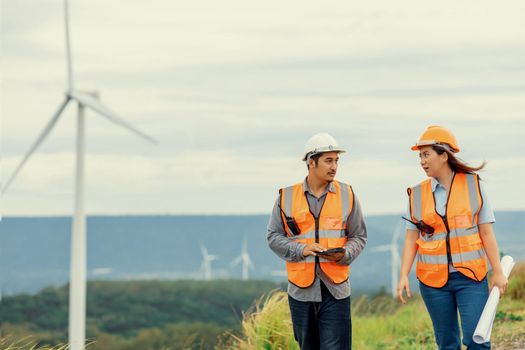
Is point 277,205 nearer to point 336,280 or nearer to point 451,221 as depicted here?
point 336,280

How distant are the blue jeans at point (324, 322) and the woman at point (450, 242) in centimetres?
54

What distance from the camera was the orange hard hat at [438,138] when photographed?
9.28 meters

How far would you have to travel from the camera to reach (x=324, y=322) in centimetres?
915

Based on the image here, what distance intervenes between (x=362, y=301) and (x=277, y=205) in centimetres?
867

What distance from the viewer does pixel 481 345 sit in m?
9.11

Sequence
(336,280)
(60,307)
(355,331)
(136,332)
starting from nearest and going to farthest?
1. (336,280)
2. (355,331)
3. (136,332)
4. (60,307)

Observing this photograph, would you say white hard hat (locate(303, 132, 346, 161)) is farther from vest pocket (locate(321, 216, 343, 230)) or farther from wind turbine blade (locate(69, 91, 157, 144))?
wind turbine blade (locate(69, 91, 157, 144))

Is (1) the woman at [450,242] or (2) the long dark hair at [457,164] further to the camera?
(2) the long dark hair at [457,164]

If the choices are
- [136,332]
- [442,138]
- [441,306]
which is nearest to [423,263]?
[441,306]

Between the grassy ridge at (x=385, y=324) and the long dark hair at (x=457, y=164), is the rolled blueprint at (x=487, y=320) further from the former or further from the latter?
the grassy ridge at (x=385, y=324)

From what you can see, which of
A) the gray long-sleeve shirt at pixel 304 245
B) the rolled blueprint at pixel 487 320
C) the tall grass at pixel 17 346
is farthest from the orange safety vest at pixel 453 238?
the tall grass at pixel 17 346

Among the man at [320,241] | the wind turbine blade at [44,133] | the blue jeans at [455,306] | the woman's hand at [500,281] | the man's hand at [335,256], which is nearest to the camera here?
the man's hand at [335,256]

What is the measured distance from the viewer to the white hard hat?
8.97 metres

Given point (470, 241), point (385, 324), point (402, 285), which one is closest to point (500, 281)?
point (470, 241)
